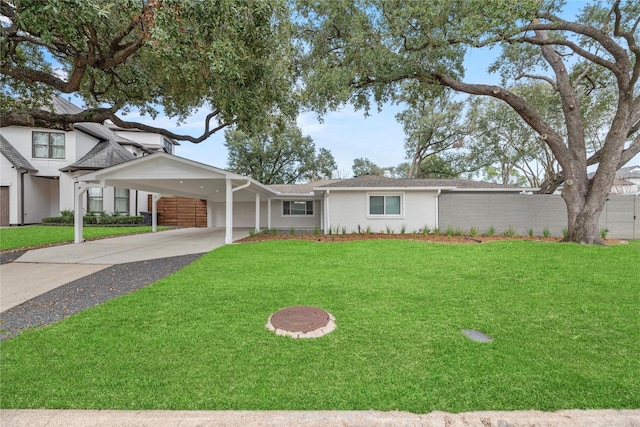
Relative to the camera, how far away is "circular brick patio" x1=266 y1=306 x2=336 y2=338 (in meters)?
3.44

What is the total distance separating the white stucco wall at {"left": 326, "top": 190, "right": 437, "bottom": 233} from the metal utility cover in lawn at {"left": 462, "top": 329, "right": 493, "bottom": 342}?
10.2 m

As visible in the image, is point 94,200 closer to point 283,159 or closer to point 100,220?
point 100,220

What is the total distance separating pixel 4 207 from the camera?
16.5 m

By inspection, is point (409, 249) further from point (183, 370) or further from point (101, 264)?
point (101, 264)

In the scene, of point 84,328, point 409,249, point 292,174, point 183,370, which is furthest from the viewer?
point 292,174

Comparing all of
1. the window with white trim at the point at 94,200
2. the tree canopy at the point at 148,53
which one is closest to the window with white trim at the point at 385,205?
the tree canopy at the point at 148,53

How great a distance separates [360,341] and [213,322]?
5.97 ft

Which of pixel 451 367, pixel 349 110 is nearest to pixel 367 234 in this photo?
pixel 349 110

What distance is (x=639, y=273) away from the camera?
19.0 feet

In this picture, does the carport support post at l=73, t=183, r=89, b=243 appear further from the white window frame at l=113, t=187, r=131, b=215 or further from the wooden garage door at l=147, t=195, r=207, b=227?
the wooden garage door at l=147, t=195, r=207, b=227

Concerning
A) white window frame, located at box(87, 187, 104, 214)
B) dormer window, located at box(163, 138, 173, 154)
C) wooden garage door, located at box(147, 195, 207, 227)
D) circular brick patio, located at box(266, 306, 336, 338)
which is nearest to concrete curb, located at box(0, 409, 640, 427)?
circular brick patio, located at box(266, 306, 336, 338)

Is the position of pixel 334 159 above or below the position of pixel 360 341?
above

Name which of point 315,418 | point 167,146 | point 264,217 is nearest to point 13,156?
point 167,146

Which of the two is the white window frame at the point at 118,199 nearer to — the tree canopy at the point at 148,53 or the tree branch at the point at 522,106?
the tree canopy at the point at 148,53
